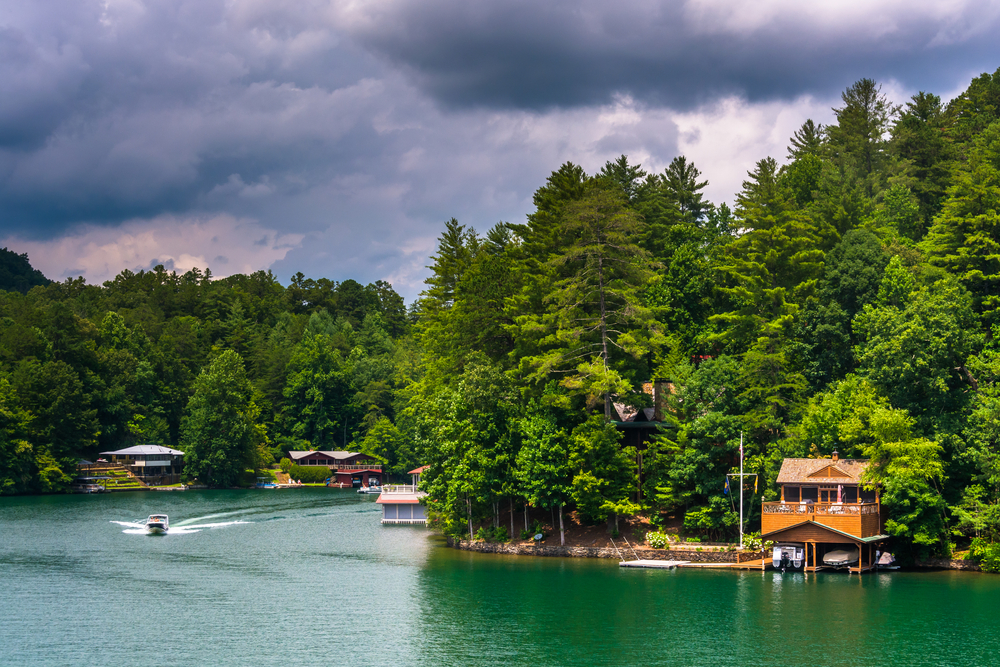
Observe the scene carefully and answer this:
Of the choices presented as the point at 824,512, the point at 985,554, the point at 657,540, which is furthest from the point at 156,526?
the point at 985,554

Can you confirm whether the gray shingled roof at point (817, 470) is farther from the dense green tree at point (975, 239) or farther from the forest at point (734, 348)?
the dense green tree at point (975, 239)

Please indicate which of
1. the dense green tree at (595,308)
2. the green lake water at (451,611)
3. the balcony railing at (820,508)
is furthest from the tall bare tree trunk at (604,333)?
the balcony railing at (820,508)

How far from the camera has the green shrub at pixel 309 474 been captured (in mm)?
136750

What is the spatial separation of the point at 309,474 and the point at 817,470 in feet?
328

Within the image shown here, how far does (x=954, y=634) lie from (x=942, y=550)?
14306mm

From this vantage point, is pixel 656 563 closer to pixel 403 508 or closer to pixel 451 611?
pixel 451 611

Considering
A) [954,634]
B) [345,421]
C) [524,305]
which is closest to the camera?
[954,634]

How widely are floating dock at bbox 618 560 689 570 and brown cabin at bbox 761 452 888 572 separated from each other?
4947 mm

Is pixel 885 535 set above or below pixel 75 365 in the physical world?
below

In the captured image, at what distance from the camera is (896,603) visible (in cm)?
4034

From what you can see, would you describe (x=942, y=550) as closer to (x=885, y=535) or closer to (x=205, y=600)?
(x=885, y=535)

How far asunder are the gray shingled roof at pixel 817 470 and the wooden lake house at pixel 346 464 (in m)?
93.1

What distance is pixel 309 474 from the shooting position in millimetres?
137375

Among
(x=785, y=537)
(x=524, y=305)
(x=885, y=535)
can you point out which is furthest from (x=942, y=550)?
(x=524, y=305)
